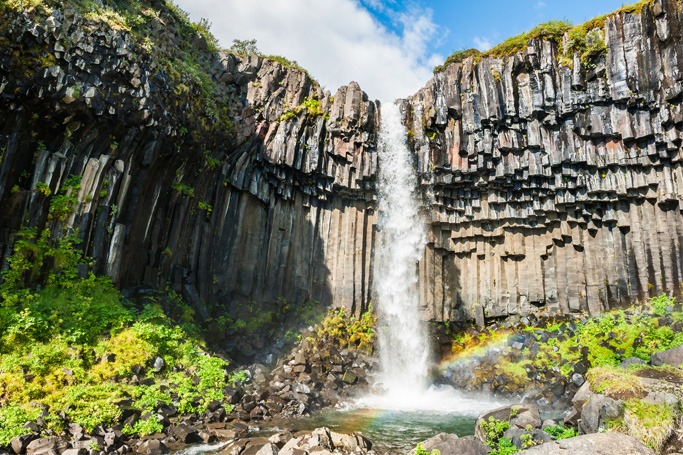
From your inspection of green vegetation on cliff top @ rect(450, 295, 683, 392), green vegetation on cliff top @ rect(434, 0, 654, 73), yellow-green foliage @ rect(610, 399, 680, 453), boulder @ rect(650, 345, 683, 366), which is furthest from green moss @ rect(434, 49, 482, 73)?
yellow-green foliage @ rect(610, 399, 680, 453)

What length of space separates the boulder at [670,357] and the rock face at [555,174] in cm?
757

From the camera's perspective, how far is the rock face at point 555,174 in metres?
19.0

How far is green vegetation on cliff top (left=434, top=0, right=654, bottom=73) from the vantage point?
2034cm

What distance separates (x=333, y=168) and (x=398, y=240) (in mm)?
4885

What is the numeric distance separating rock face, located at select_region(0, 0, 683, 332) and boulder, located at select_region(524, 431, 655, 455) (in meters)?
14.0

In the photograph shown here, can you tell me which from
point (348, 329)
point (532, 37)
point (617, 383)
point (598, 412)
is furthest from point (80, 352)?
point (532, 37)

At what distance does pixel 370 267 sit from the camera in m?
22.7

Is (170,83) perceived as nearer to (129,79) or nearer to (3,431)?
(129,79)

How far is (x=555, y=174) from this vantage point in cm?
2052

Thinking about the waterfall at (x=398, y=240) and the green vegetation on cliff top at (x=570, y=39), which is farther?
the waterfall at (x=398, y=240)

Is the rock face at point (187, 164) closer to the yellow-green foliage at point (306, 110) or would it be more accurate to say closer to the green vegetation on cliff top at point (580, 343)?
the yellow-green foliage at point (306, 110)

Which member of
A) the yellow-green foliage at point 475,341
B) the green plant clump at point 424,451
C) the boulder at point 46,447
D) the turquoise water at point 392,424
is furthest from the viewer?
the yellow-green foliage at point 475,341

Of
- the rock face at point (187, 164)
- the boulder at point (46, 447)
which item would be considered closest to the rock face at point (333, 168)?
the rock face at point (187, 164)

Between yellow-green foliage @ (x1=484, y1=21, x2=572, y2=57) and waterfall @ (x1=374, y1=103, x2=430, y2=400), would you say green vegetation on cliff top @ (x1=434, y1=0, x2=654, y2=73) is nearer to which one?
yellow-green foliage @ (x1=484, y1=21, x2=572, y2=57)
